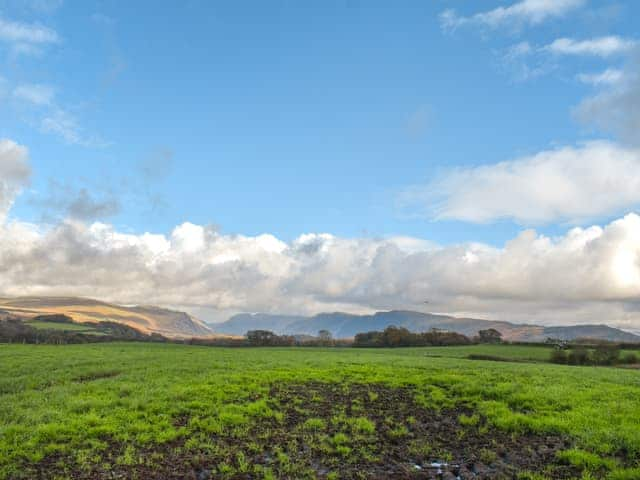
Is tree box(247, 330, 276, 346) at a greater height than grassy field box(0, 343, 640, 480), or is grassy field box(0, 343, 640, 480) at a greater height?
grassy field box(0, 343, 640, 480)

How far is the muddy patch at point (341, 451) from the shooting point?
50.9 ft

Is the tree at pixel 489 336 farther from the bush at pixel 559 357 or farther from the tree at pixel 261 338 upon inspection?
the tree at pixel 261 338

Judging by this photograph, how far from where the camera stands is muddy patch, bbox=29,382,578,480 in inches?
611

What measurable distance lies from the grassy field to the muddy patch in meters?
0.07

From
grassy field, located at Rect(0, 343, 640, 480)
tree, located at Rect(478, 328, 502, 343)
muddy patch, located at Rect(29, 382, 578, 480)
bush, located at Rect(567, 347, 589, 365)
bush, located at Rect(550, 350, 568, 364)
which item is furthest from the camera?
tree, located at Rect(478, 328, 502, 343)

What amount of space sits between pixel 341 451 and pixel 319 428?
9.17 feet

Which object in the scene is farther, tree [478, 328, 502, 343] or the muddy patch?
tree [478, 328, 502, 343]

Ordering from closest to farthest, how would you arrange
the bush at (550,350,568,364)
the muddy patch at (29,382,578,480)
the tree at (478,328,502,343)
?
the muddy patch at (29,382,578,480)
the bush at (550,350,568,364)
the tree at (478,328,502,343)

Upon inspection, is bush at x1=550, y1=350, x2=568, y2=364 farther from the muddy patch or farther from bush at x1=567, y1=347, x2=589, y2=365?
the muddy patch

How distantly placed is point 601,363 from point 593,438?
245ft

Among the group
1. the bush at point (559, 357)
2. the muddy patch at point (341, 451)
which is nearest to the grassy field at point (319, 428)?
the muddy patch at point (341, 451)

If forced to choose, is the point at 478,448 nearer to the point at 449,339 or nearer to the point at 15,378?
the point at 15,378

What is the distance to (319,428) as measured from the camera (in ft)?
66.1

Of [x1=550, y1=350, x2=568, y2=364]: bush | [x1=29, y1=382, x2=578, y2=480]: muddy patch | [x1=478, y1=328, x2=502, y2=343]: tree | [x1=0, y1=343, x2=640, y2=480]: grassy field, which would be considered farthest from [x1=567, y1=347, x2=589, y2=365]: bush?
[x1=478, y1=328, x2=502, y2=343]: tree
